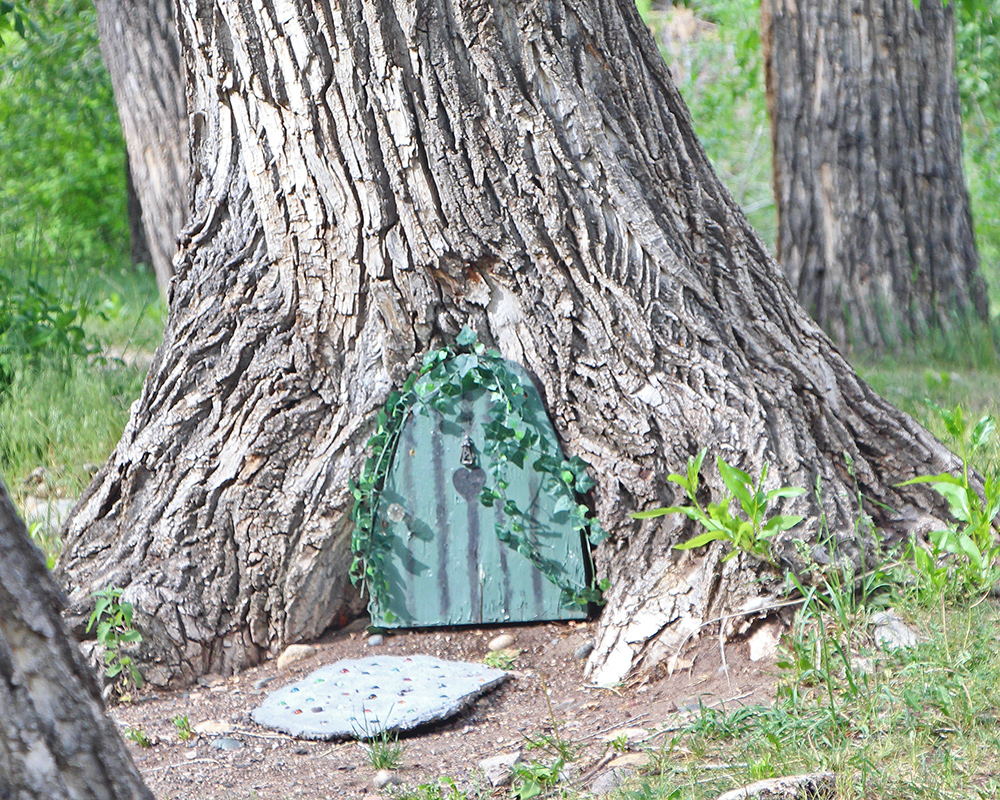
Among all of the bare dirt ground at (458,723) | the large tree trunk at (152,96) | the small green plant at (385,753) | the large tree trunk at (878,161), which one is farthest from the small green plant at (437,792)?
the large tree trunk at (878,161)

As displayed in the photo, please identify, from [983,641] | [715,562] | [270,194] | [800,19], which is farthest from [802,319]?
[800,19]

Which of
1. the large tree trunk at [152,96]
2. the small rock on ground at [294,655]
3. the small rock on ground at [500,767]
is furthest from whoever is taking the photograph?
the large tree trunk at [152,96]

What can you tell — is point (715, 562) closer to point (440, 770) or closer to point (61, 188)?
point (440, 770)

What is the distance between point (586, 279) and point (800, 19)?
3.78 metres

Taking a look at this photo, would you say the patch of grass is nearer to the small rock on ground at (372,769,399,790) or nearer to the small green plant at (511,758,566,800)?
the small rock on ground at (372,769,399,790)

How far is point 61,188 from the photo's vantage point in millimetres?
13977

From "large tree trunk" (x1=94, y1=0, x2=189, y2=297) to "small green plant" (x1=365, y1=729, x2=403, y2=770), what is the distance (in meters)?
3.82

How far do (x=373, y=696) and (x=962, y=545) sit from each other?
1.58 m

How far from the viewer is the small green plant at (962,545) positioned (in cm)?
243

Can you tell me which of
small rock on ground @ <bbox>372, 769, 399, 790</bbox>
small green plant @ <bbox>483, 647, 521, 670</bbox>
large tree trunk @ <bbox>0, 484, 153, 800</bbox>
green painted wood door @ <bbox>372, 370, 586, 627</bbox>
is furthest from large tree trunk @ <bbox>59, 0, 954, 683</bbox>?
large tree trunk @ <bbox>0, 484, 153, 800</bbox>

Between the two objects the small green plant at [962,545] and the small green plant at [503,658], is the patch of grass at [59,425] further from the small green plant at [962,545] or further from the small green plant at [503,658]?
the small green plant at [962,545]

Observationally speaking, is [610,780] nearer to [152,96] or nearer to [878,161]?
[878,161]

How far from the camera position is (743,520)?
8.36 ft

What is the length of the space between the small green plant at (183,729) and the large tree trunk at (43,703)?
1.26 m
